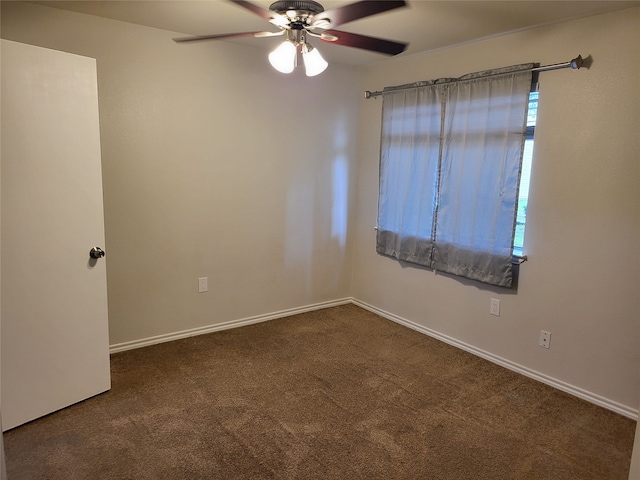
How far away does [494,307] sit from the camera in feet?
10.4

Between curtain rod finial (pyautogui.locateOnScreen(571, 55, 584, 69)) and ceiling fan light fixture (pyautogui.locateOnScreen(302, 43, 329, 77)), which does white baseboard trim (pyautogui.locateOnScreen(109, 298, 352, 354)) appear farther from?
curtain rod finial (pyautogui.locateOnScreen(571, 55, 584, 69))

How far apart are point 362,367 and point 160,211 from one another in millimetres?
1864

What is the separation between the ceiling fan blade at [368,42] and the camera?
209 cm

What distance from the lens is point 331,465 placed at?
2.05 metres

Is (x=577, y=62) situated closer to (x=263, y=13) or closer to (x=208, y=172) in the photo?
(x=263, y=13)

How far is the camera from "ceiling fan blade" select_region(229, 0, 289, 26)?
70.1 inches

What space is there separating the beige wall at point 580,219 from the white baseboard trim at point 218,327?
1.49m

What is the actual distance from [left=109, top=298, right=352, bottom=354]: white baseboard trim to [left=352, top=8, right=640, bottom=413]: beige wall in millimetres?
1492

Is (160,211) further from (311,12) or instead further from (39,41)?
(311,12)

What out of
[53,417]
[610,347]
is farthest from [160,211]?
[610,347]

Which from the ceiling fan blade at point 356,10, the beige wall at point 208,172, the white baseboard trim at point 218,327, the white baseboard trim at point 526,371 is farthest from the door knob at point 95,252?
the white baseboard trim at point 526,371

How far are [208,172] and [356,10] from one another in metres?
1.97

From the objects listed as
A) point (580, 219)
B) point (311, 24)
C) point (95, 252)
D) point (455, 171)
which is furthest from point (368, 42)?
point (95, 252)

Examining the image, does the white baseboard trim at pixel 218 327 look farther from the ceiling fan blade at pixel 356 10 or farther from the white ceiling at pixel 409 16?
the ceiling fan blade at pixel 356 10
